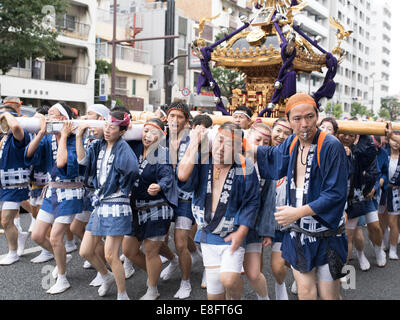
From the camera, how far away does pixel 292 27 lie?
6.84 meters

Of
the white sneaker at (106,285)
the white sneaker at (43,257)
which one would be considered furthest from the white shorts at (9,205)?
the white sneaker at (106,285)

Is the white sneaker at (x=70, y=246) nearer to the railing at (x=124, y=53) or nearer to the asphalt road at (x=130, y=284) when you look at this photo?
the asphalt road at (x=130, y=284)

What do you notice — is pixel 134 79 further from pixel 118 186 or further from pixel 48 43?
pixel 118 186

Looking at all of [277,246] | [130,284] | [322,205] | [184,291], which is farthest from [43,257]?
[322,205]

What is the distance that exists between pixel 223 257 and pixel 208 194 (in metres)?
0.49

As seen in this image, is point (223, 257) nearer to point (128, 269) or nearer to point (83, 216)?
point (128, 269)

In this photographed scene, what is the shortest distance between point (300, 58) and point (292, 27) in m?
0.57

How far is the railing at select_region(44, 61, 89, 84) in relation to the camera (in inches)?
842

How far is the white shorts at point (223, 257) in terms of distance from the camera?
122 inches

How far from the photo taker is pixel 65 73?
22.0m

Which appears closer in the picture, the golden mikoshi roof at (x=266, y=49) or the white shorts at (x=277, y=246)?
the white shorts at (x=277, y=246)

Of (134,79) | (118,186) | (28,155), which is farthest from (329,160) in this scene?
(134,79)

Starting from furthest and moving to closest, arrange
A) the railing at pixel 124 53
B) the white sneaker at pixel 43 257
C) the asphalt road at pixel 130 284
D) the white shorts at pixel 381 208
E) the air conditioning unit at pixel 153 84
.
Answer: the air conditioning unit at pixel 153 84, the railing at pixel 124 53, the white shorts at pixel 381 208, the white sneaker at pixel 43 257, the asphalt road at pixel 130 284

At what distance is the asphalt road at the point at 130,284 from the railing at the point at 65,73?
1751cm
